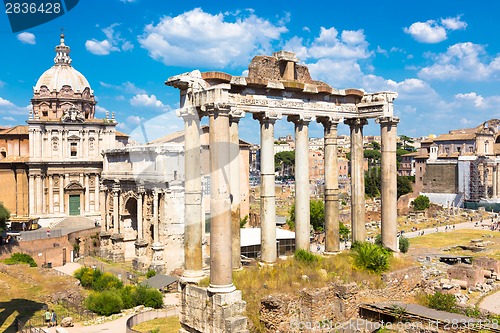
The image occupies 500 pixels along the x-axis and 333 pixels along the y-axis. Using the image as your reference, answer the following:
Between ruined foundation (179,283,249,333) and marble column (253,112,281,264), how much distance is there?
3089mm

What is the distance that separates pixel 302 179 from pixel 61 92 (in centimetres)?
3722

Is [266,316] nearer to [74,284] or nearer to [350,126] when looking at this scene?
[350,126]

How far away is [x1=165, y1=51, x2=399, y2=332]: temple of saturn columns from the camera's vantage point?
12406 millimetres

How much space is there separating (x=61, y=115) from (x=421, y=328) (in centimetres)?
4137

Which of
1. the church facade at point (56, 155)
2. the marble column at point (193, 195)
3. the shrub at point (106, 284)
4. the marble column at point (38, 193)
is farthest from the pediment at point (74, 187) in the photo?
the marble column at point (193, 195)

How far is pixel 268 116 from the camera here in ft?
49.9

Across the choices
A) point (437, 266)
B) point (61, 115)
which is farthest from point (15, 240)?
point (437, 266)

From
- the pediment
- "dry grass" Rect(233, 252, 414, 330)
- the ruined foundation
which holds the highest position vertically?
the pediment

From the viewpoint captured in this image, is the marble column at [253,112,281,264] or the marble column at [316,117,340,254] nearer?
the marble column at [253,112,281,264]

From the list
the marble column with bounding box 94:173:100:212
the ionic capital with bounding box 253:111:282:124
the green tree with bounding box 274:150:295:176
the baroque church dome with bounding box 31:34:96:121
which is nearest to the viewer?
the ionic capital with bounding box 253:111:282:124

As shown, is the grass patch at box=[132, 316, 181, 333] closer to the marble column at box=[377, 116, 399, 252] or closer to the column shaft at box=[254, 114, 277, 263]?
the column shaft at box=[254, 114, 277, 263]

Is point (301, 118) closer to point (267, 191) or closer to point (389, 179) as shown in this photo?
point (267, 191)

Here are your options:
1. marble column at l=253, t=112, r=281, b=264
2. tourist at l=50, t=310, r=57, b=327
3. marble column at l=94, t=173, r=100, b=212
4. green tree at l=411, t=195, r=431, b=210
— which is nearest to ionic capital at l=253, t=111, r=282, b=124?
marble column at l=253, t=112, r=281, b=264

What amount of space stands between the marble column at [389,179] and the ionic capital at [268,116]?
12.6 ft
